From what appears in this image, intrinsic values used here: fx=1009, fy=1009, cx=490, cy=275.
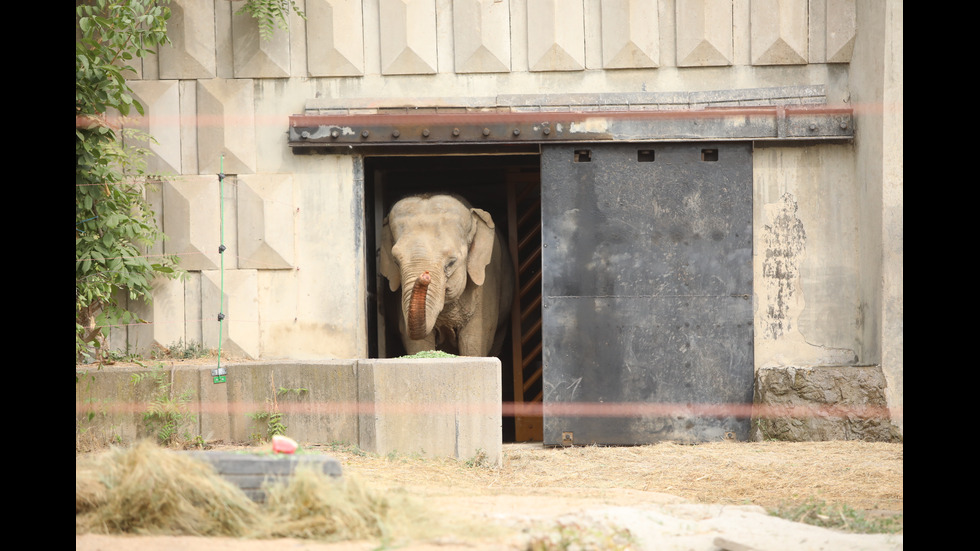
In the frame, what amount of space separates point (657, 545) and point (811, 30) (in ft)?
20.1

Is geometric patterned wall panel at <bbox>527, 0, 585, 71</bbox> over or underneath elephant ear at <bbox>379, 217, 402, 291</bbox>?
over

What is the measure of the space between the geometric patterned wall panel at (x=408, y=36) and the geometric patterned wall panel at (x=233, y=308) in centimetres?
246

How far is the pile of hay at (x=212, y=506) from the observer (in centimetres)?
513

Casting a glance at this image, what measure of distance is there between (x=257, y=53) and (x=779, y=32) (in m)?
5.02

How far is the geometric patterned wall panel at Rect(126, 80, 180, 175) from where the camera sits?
31.9 ft

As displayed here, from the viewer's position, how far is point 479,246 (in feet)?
36.5

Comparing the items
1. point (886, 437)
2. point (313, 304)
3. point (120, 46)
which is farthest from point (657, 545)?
point (120, 46)

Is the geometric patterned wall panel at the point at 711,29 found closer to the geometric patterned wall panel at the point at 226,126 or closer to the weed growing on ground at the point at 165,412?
the geometric patterned wall panel at the point at 226,126

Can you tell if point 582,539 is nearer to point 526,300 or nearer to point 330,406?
point 330,406

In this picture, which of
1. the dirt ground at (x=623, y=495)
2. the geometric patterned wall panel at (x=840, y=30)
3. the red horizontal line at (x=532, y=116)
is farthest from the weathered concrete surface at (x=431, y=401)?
the geometric patterned wall panel at (x=840, y=30)

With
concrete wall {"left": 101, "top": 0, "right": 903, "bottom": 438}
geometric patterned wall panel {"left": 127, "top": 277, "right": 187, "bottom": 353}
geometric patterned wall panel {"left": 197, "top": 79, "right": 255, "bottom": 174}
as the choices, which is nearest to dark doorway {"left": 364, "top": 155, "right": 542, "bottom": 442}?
concrete wall {"left": 101, "top": 0, "right": 903, "bottom": 438}

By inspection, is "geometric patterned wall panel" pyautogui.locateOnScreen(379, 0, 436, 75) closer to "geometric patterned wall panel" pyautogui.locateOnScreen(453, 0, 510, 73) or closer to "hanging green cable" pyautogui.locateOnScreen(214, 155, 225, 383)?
"geometric patterned wall panel" pyautogui.locateOnScreen(453, 0, 510, 73)

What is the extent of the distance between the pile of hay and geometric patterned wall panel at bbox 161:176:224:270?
4.54 metres

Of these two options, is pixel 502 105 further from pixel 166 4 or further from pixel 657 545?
pixel 657 545
